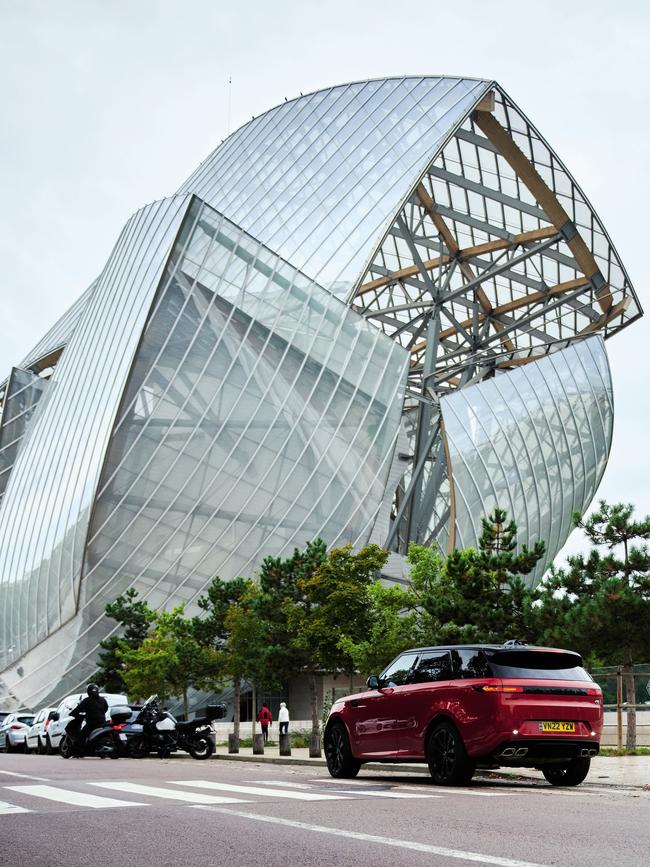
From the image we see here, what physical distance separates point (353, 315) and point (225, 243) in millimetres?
6678

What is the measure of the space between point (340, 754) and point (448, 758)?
263 centimetres

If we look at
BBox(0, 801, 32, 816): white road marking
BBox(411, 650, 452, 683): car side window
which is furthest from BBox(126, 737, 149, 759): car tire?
→ BBox(0, 801, 32, 816): white road marking

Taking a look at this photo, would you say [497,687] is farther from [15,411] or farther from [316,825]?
[15,411]

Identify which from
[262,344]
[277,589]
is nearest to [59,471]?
[262,344]

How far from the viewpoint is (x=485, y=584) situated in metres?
25.9

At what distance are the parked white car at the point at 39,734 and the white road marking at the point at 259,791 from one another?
59.7 feet

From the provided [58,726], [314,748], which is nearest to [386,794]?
[314,748]

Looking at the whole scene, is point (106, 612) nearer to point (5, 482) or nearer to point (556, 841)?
point (5, 482)

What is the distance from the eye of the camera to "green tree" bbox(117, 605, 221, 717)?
36.4 m

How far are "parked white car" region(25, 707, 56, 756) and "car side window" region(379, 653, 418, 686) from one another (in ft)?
60.1

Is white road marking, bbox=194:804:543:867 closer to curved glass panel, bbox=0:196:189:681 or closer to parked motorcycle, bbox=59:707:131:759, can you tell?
parked motorcycle, bbox=59:707:131:759

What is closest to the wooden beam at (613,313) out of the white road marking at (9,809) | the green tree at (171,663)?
the green tree at (171,663)

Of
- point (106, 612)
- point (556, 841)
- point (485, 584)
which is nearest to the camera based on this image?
point (556, 841)

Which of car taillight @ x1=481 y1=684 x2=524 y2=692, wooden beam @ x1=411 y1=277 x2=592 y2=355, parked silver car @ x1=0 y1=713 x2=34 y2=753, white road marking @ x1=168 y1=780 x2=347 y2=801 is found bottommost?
parked silver car @ x1=0 y1=713 x2=34 y2=753
